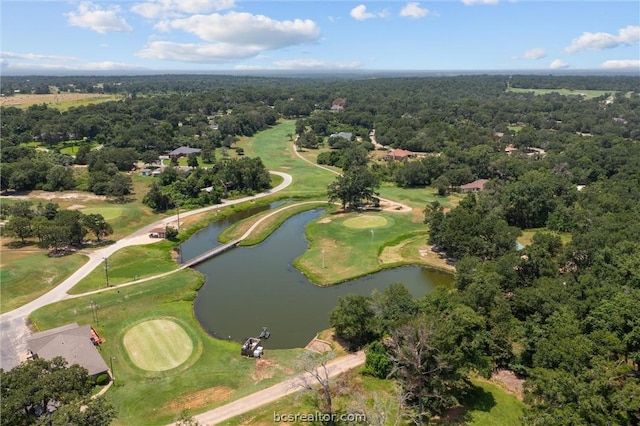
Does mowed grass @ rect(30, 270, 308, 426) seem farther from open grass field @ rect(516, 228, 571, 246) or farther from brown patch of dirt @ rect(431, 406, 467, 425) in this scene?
open grass field @ rect(516, 228, 571, 246)

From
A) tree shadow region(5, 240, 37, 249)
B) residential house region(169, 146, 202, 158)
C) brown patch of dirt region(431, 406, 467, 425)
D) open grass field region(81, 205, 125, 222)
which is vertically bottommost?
brown patch of dirt region(431, 406, 467, 425)

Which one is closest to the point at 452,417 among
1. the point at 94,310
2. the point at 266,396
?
the point at 266,396

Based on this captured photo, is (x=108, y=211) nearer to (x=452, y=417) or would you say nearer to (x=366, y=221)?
(x=366, y=221)

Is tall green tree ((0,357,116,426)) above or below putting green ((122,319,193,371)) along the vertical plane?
above

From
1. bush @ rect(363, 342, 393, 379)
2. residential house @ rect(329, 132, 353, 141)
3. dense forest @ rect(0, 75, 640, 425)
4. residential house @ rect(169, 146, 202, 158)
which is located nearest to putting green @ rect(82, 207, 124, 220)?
dense forest @ rect(0, 75, 640, 425)

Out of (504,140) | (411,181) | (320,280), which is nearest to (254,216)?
(320,280)

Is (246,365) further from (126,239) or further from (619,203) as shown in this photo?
(619,203)
